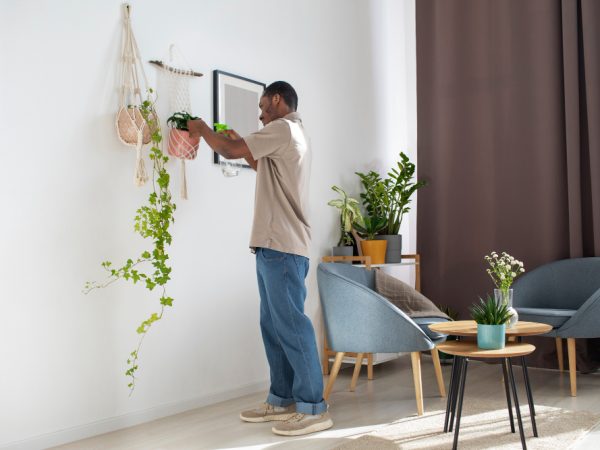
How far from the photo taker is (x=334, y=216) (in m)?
4.31

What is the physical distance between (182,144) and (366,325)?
46.7 inches

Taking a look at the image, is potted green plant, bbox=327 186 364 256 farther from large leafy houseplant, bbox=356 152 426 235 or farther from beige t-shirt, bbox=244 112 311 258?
beige t-shirt, bbox=244 112 311 258

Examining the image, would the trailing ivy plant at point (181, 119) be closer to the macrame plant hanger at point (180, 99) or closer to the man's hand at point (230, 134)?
the macrame plant hanger at point (180, 99)

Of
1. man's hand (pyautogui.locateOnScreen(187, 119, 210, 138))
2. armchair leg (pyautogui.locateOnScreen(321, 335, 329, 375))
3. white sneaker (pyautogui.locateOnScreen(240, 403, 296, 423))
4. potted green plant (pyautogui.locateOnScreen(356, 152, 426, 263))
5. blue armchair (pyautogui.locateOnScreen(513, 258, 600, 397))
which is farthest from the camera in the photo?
potted green plant (pyautogui.locateOnScreen(356, 152, 426, 263))

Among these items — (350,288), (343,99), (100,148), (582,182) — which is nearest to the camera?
(100,148)

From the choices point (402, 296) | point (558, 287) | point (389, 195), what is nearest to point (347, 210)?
point (389, 195)

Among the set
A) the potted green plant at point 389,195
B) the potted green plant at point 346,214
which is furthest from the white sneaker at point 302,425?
the potted green plant at point 389,195

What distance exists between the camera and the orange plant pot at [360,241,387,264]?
13.8 feet

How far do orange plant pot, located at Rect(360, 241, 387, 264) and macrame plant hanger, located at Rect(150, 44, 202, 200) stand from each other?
4.57 ft

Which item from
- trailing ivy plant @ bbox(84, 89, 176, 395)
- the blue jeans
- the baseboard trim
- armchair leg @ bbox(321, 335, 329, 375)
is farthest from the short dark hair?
armchair leg @ bbox(321, 335, 329, 375)

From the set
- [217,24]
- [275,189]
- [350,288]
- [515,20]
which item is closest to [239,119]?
[217,24]

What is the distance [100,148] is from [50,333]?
0.80 m

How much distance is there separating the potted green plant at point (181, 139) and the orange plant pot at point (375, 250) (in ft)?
4.82

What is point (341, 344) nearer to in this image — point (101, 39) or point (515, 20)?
point (101, 39)
